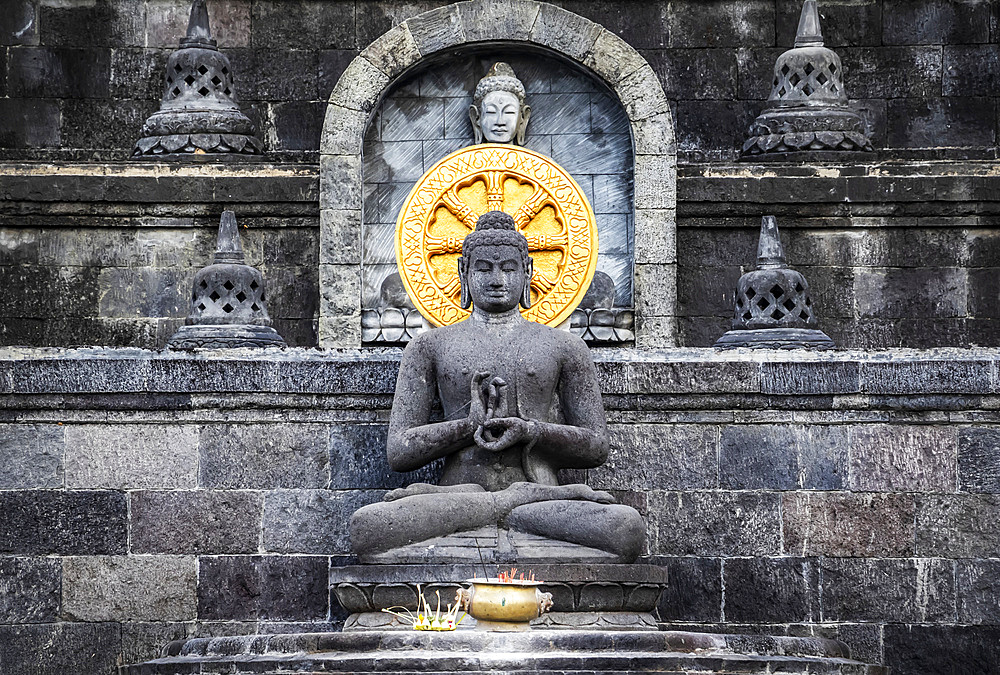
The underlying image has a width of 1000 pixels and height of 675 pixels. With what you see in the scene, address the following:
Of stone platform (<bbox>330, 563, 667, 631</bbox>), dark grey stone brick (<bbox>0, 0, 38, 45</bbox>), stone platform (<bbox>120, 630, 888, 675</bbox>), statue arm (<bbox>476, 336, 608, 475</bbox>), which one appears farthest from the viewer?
dark grey stone brick (<bbox>0, 0, 38, 45</bbox>)

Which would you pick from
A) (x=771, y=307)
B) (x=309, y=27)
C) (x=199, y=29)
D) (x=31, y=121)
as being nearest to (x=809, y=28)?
(x=771, y=307)

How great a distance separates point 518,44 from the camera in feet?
68.5

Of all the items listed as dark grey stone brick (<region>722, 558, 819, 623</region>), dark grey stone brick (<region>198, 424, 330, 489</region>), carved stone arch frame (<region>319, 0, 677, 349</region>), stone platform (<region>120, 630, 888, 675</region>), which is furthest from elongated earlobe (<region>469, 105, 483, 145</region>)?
stone platform (<region>120, 630, 888, 675</region>)

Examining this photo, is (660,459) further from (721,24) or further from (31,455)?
(721,24)

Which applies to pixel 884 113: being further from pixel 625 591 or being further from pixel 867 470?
pixel 625 591

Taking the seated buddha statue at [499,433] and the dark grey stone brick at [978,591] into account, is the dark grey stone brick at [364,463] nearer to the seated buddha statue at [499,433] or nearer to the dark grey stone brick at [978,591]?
the seated buddha statue at [499,433]

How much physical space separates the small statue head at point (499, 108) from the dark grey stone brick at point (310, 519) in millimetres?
6186

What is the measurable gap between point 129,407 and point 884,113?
29.0ft

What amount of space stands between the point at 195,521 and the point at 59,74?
7206mm

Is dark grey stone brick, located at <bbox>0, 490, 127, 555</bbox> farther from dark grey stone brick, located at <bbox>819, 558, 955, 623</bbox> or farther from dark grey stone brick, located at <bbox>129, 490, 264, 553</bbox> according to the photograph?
dark grey stone brick, located at <bbox>819, 558, 955, 623</bbox>

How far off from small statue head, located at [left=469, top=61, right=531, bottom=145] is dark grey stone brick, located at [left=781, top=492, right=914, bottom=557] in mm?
6481

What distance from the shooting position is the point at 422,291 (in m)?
20.4

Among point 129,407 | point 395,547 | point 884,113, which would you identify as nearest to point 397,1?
point 884,113

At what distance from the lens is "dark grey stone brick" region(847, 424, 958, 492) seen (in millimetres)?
15352
